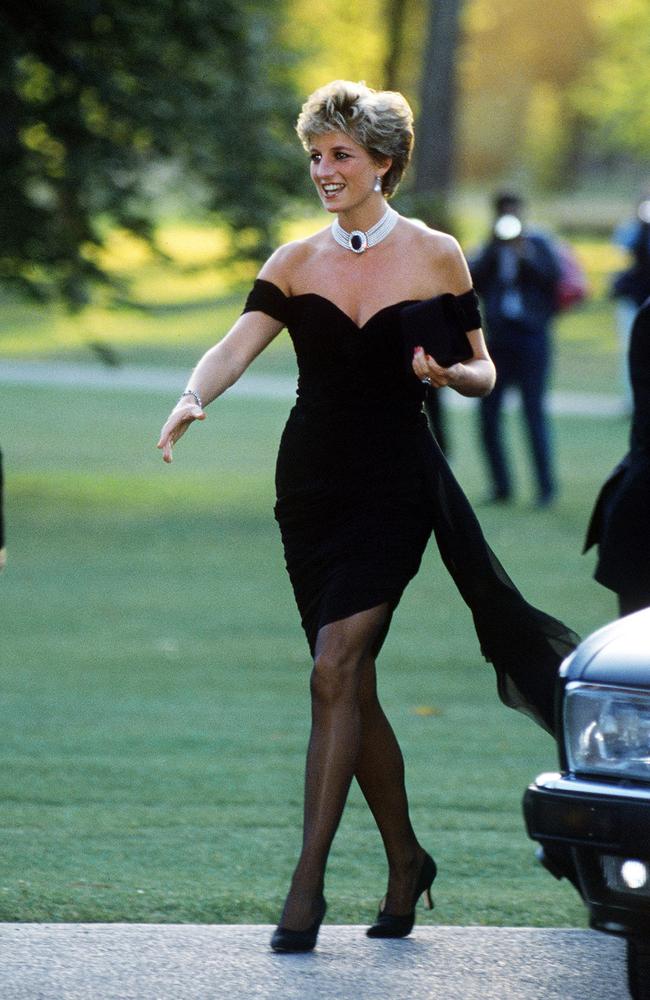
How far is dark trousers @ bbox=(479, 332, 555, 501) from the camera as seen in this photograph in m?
14.9

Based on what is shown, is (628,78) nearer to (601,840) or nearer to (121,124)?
(121,124)

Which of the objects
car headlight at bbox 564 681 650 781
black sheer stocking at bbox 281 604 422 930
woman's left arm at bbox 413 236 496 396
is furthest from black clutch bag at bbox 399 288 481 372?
car headlight at bbox 564 681 650 781

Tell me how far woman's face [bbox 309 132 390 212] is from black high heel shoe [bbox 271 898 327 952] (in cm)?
173

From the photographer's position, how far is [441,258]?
16.6ft

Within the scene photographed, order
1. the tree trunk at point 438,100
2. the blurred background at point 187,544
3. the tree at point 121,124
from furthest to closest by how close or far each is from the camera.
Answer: the tree trunk at point 438,100 → the tree at point 121,124 → the blurred background at point 187,544

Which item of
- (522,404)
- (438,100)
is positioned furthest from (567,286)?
(438,100)

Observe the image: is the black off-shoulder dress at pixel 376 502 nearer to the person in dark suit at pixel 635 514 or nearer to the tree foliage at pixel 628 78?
the person in dark suit at pixel 635 514

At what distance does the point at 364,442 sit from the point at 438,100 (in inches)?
670

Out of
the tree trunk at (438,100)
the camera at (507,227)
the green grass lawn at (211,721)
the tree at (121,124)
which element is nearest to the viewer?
the green grass lawn at (211,721)

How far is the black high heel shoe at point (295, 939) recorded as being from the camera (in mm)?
4746

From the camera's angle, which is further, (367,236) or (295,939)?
(367,236)

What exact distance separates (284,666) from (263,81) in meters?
8.61

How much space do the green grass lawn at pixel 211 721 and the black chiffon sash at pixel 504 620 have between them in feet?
2.33

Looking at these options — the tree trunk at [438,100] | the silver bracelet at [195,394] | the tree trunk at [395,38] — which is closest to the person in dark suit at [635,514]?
the silver bracelet at [195,394]
